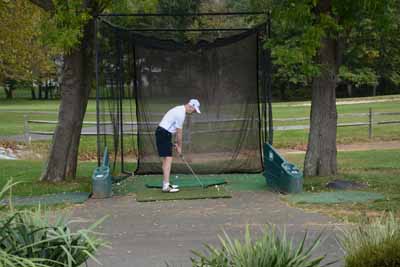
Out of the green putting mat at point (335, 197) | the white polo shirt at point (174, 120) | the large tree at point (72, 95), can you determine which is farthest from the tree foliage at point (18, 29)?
the green putting mat at point (335, 197)

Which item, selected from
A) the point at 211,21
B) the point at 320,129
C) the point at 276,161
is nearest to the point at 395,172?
the point at 320,129

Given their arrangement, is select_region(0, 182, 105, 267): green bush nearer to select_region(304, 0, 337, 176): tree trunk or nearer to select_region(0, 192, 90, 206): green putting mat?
select_region(0, 192, 90, 206): green putting mat

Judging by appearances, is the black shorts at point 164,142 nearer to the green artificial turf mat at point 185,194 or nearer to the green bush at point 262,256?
the green artificial turf mat at point 185,194

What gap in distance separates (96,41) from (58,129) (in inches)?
85.7

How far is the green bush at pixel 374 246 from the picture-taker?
465 centimetres

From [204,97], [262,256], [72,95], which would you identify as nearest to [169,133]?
[72,95]

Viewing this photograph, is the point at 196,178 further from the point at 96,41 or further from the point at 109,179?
the point at 96,41

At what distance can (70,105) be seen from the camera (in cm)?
1290

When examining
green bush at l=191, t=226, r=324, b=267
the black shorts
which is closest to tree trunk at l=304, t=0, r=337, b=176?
the black shorts

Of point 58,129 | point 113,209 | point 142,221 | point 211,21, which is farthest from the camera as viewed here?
point 211,21

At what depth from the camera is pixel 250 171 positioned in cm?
1430

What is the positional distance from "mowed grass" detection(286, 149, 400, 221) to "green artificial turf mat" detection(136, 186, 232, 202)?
1.56 m

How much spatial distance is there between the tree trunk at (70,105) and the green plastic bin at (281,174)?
3864 mm

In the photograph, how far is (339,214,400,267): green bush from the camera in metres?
4.65
